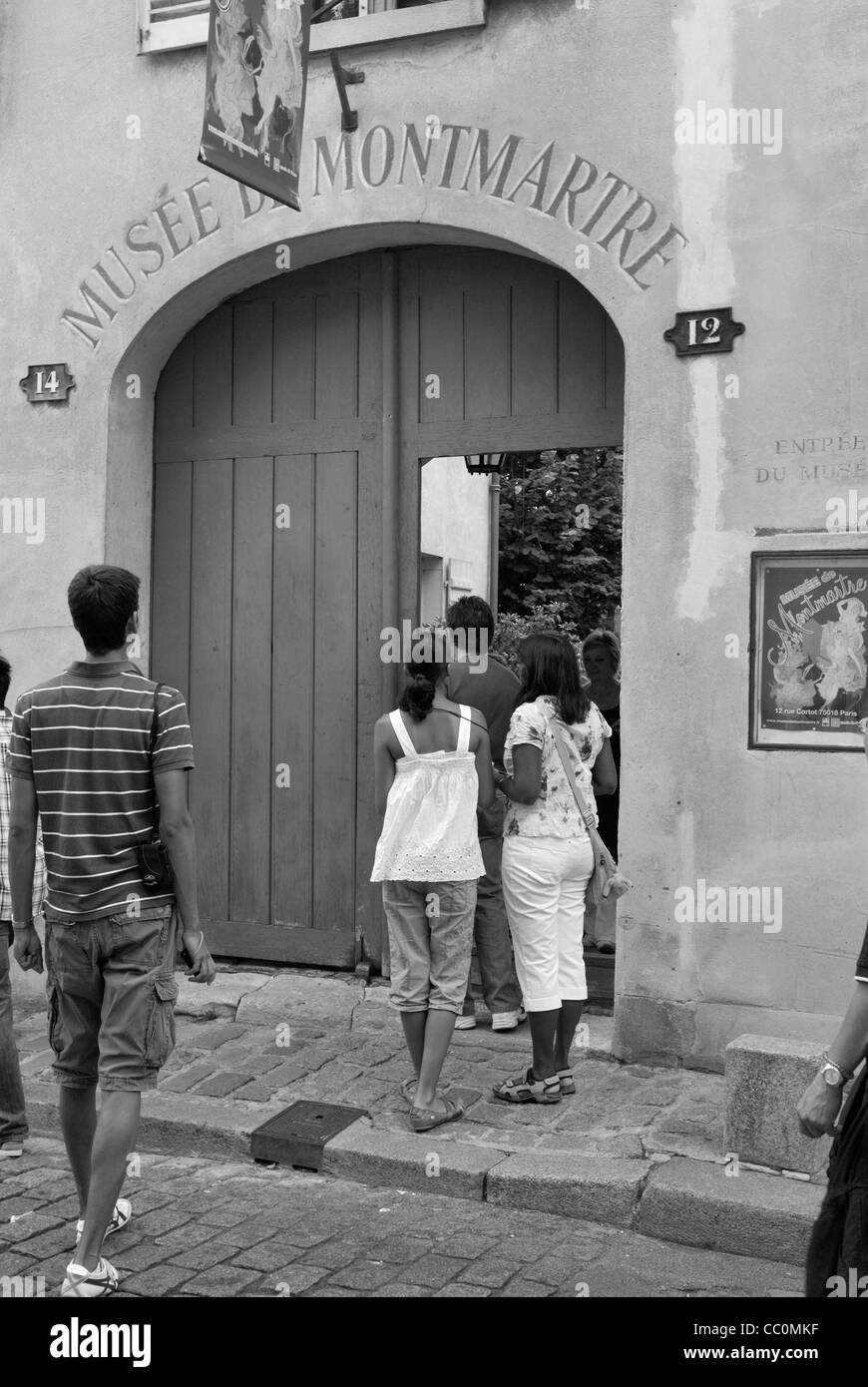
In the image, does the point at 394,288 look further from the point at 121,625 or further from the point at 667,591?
the point at 121,625

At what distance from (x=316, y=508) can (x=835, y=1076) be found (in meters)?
4.68

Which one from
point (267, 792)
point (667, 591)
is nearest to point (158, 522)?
point (267, 792)

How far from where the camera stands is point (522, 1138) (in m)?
4.83

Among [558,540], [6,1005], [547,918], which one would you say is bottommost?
[6,1005]

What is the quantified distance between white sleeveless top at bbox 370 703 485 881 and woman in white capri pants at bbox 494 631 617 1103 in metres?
0.20

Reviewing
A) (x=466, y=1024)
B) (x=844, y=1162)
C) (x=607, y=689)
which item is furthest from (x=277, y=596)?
(x=844, y=1162)

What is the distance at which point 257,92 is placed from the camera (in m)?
5.35

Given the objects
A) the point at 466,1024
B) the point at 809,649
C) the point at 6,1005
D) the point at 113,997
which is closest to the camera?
the point at 113,997

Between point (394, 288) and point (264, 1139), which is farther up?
point (394, 288)

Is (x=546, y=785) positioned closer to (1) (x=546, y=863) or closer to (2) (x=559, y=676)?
(1) (x=546, y=863)

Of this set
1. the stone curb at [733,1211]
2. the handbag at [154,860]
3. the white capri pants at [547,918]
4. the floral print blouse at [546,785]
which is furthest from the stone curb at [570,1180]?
the handbag at [154,860]

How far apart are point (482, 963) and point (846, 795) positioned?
176 centimetres

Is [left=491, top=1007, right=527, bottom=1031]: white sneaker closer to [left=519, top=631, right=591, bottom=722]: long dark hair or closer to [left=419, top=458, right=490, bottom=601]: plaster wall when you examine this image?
[left=519, top=631, right=591, bottom=722]: long dark hair

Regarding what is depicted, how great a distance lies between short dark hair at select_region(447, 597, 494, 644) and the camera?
6.19m
